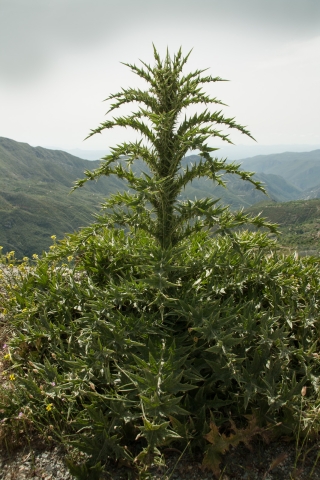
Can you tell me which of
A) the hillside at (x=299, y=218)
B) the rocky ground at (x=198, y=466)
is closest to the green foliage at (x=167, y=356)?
Answer: the rocky ground at (x=198, y=466)

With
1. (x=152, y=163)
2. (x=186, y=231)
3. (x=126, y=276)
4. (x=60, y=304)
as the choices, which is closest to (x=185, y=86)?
(x=152, y=163)

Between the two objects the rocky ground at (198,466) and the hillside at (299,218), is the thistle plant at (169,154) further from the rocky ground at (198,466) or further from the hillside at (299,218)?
the hillside at (299,218)

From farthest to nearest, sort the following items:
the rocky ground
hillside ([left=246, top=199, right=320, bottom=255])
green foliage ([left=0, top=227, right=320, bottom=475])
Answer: hillside ([left=246, top=199, right=320, bottom=255]) < green foliage ([left=0, top=227, right=320, bottom=475]) < the rocky ground

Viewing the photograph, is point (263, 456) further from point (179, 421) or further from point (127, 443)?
point (127, 443)

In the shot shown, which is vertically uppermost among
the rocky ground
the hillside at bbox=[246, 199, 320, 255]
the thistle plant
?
the thistle plant

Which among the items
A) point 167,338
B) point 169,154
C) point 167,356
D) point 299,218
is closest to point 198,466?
point 167,356

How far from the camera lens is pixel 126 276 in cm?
381

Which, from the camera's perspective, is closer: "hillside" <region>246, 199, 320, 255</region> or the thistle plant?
the thistle plant

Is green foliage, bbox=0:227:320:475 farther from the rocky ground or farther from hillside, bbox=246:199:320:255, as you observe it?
hillside, bbox=246:199:320:255

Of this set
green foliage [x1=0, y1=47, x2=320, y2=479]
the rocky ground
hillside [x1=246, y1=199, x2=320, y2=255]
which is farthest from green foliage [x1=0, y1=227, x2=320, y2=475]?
hillside [x1=246, y1=199, x2=320, y2=255]

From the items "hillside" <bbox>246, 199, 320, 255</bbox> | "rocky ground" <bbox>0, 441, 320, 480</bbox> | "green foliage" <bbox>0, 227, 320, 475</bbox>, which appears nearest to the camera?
"rocky ground" <bbox>0, 441, 320, 480</bbox>

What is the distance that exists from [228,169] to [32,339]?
2775 millimetres

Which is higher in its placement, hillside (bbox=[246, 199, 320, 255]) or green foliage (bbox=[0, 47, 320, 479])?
green foliage (bbox=[0, 47, 320, 479])

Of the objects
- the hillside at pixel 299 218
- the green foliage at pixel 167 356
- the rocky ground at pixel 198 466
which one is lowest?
the hillside at pixel 299 218
